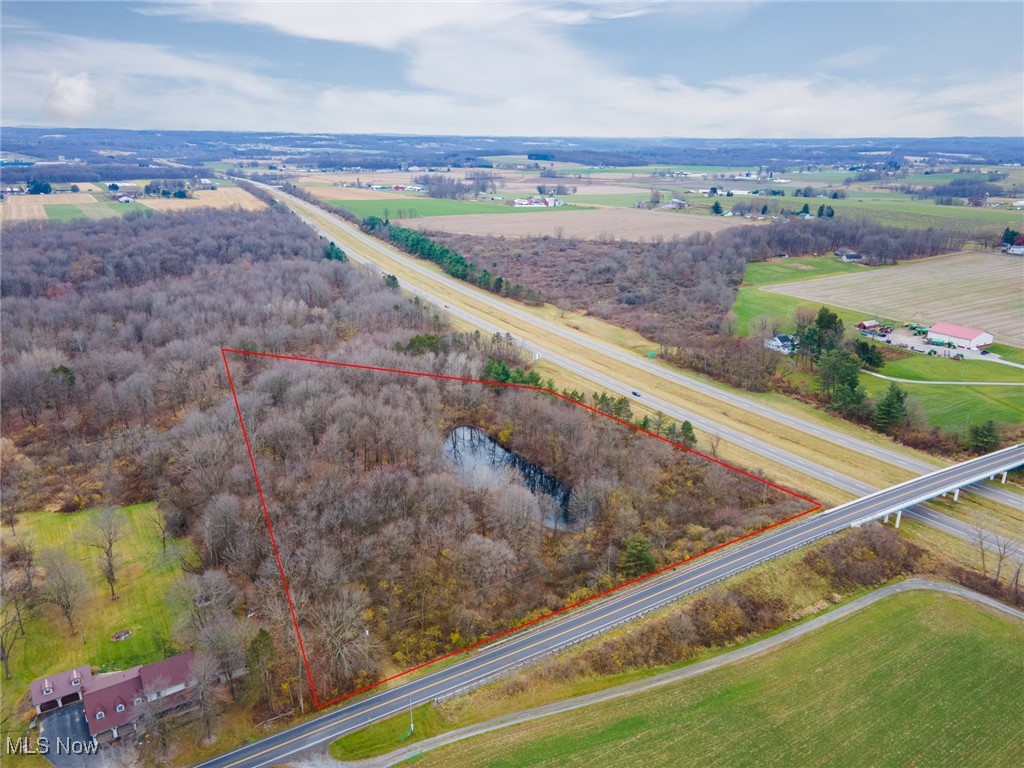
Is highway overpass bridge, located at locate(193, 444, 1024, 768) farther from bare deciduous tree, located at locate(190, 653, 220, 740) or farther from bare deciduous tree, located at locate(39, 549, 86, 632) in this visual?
bare deciduous tree, located at locate(39, 549, 86, 632)

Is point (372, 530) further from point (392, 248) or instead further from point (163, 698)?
point (392, 248)

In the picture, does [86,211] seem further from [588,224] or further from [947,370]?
[947,370]

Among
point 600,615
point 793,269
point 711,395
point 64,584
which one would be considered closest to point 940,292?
point 793,269

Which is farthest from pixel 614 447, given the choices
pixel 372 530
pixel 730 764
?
pixel 730 764

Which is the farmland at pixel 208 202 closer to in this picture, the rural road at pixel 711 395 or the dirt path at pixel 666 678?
the rural road at pixel 711 395

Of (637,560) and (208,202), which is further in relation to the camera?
(208,202)

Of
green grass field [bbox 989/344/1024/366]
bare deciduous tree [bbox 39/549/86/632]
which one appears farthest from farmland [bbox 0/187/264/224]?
green grass field [bbox 989/344/1024/366]

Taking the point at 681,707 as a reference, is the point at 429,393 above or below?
above
